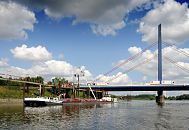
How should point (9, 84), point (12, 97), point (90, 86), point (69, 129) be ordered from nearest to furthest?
point (69, 129)
point (12, 97)
point (9, 84)
point (90, 86)

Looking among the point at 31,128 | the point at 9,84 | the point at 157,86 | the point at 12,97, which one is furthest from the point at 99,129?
the point at 157,86

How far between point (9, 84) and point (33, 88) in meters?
13.7

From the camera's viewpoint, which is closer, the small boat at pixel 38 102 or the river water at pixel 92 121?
the river water at pixel 92 121

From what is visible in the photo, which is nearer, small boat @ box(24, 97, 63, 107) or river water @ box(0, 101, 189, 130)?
river water @ box(0, 101, 189, 130)

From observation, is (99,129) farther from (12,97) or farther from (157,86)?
(157,86)

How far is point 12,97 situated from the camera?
472 feet

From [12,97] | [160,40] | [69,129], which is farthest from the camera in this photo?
[160,40]

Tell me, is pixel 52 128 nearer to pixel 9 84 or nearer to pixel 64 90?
pixel 9 84

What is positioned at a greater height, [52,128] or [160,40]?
[160,40]

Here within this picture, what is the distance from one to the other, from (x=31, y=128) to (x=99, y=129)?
372 inches

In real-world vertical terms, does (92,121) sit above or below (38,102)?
above

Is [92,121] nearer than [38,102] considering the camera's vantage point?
Yes

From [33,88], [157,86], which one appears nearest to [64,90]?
[33,88]

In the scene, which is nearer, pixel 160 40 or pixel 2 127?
pixel 2 127
